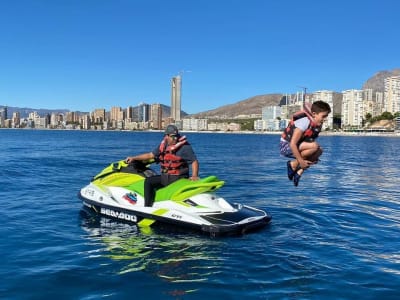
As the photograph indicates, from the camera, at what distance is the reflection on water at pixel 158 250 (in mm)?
7797

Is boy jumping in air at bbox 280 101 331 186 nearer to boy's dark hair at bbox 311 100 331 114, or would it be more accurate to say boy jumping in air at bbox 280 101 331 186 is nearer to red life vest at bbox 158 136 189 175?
boy's dark hair at bbox 311 100 331 114

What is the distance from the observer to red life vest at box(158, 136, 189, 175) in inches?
434

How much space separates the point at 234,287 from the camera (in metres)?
7.09

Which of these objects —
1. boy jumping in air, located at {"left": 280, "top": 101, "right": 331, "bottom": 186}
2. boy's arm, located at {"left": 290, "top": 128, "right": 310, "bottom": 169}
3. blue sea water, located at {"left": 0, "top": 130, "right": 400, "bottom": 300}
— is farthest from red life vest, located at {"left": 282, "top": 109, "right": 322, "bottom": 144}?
blue sea water, located at {"left": 0, "top": 130, "right": 400, "bottom": 300}

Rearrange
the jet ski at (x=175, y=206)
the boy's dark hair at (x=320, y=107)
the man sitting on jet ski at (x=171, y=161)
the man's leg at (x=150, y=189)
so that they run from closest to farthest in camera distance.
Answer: the boy's dark hair at (x=320, y=107) → the jet ski at (x=175, y=206) → the man sitting on jet ski at (x=171, y=161) → the man's leg at (x=150, y=189)

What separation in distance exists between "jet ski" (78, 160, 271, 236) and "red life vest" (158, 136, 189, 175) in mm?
317

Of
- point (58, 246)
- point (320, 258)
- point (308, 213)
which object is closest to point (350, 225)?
point (308, 213)

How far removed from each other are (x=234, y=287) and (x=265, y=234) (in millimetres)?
3458

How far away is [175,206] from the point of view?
422 inches

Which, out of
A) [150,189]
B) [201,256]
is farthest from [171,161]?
[201,256]

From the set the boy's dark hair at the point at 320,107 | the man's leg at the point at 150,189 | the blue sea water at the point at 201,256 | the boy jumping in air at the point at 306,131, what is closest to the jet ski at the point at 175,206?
the man's leg at the point at 150,189

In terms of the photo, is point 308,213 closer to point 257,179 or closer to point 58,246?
point 58,246

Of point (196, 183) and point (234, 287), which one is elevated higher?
point (196, 183)

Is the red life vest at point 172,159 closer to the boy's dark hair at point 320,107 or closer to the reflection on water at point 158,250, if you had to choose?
the reflection on water at point 158,250
